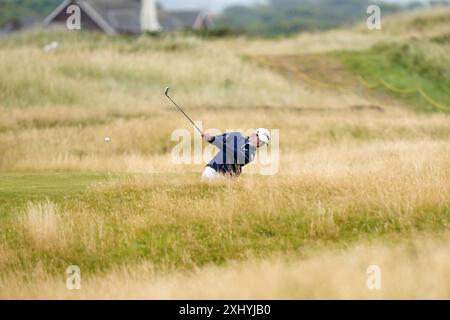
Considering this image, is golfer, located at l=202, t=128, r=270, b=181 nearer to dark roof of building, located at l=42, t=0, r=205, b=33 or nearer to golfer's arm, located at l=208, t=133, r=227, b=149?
golfer's arm, located at l=208, t=133, r=227, b=149

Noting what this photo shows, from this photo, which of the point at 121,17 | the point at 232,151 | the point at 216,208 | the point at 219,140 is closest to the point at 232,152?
the point at 232,151

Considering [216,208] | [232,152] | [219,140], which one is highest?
[219,140]

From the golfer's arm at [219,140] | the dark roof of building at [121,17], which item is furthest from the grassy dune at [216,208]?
the dark roof of building at [121,17]

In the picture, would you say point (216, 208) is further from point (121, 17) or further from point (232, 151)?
point (121, 17)

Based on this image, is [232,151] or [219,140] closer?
[219,140]

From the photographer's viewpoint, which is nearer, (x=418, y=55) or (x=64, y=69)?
(x=64, y=69)

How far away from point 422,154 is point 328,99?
78.2 feet

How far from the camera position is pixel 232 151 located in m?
18.5

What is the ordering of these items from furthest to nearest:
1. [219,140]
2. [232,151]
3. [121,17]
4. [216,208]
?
[121,17], [232,151], [219,140], [216,208]

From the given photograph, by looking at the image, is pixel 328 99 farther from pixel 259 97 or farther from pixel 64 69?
pixel 64 69

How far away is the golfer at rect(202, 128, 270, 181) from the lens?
18.4m

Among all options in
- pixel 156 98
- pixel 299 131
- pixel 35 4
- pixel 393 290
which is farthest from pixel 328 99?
pixel 35 4

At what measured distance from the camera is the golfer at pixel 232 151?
1842 centimetres
